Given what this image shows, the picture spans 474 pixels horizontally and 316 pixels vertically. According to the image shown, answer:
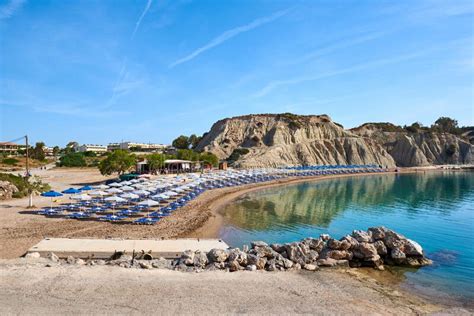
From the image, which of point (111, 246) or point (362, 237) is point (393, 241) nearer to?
point (362, 237)

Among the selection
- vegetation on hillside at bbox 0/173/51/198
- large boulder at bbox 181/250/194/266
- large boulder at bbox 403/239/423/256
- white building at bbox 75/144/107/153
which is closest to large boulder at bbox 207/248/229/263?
large boulder at bbox 181/250/194/266

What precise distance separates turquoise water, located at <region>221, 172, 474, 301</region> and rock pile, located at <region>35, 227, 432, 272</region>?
1337 millimetres

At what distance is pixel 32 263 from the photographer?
15227 mm

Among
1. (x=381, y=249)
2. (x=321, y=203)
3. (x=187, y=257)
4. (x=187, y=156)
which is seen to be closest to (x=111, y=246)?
(x=187, y=257)

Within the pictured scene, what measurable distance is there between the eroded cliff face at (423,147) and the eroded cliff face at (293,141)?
6853mm

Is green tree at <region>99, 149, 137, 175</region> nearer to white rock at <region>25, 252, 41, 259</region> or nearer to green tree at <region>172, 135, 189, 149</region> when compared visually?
white rock at <region>25, 252, 41, 259</region>

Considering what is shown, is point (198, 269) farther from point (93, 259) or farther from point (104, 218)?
point (104, 218)

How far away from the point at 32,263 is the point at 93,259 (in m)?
2.49

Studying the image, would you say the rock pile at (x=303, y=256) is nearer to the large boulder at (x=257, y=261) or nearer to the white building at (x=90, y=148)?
the large boulder at (x=257, y=261)

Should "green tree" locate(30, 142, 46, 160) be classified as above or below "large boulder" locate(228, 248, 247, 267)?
above

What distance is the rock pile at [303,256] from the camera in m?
15.8

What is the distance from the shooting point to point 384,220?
3250cm

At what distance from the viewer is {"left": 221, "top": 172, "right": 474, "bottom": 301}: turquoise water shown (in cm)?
1750

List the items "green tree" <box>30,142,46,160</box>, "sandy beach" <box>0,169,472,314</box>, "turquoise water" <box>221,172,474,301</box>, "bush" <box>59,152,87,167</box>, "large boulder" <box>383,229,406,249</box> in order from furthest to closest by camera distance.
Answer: "green tree" <box>30,142,46,160</box> < "bush" <box>59,152,87,167</box> < "large boulder" <box>383,229,406,249</box> < "turquoise water" <box>221,172,474,301</box> < "sandy beach" <box>0,169,472,314</box>
